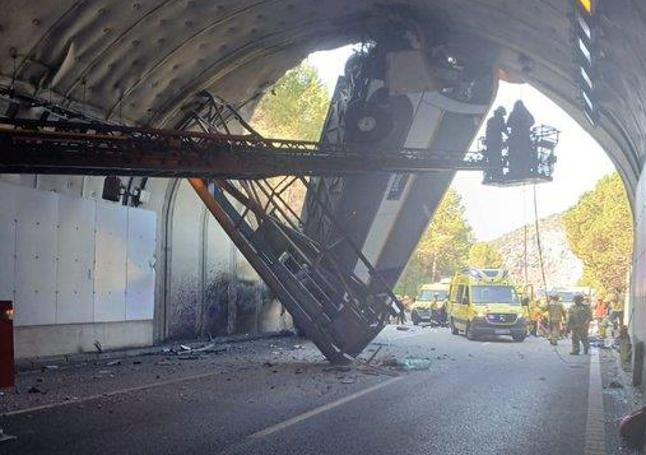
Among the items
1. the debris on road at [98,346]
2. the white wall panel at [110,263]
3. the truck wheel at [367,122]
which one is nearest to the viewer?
the debris on road at [98,346]

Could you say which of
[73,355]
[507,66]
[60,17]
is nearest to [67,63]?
[60,17]

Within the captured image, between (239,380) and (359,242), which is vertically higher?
(359,242)

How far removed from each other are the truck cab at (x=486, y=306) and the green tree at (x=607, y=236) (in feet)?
67.5

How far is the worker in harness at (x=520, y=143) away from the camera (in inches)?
566

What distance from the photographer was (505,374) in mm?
13828

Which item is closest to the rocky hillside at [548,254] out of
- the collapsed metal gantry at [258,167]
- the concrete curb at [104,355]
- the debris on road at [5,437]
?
the concrete curb at [104,355]

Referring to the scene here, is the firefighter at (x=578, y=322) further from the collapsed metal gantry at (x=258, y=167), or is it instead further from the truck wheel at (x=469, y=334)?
the collapsed metal gantry at (x=258, y=167)

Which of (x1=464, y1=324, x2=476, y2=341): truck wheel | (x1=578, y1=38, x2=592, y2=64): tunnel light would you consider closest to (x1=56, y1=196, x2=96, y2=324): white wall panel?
(x1=578, y1=38, x2=592, y2=64): tunnel light

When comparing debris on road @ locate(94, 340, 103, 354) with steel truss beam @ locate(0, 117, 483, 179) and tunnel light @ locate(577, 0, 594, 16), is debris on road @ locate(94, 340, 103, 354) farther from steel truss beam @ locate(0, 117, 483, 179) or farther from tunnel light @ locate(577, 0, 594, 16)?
tunnel light @ locate(577, 0, 594, 16)

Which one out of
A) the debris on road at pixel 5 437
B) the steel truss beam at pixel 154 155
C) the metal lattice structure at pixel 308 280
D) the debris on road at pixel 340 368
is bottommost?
the debris on road at pixel 340 368

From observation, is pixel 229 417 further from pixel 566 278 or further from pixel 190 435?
pixel 566 278

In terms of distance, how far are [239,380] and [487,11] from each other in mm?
7865

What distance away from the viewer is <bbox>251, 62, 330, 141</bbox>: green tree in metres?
35.6

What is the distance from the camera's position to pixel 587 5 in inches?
315
